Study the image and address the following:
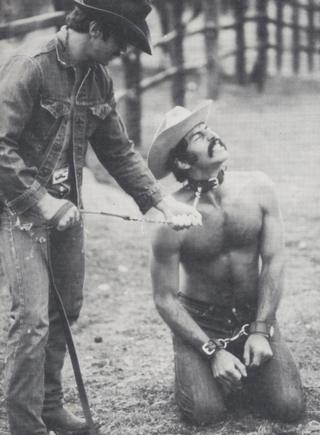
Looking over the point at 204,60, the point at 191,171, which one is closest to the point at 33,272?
the point at 191,171

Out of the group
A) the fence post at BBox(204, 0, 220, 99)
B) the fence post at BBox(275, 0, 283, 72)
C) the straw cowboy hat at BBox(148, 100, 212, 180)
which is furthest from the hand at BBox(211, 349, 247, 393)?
the fence post at BBox(275, 0, 283, 72)

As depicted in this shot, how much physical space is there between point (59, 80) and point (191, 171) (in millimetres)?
935

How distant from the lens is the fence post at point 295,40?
14289 mm

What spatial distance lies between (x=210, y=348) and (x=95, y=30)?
160 centimetres

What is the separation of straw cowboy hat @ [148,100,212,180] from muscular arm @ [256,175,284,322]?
1.57 ft

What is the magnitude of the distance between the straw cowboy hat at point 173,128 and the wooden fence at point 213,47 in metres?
3.04

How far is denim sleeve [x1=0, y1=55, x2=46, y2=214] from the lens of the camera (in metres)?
3.16

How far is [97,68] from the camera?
140 inches

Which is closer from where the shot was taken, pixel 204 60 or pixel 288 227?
pixel 288 227

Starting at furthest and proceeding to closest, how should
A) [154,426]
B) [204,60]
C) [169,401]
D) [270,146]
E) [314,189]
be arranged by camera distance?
[204,60]
[270,146]
[314,189]
[169,401]
[154,426]

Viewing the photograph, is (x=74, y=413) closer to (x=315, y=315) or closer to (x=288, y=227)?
(x=315, y=315)

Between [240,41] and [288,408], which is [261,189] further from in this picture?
[240,41]

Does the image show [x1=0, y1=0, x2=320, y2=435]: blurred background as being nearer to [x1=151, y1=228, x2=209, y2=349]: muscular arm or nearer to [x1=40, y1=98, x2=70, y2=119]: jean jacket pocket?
[x1=151, y1=228, x2=209, y2=349]: muscular arm

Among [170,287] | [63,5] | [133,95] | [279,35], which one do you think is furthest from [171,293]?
[279,35]
